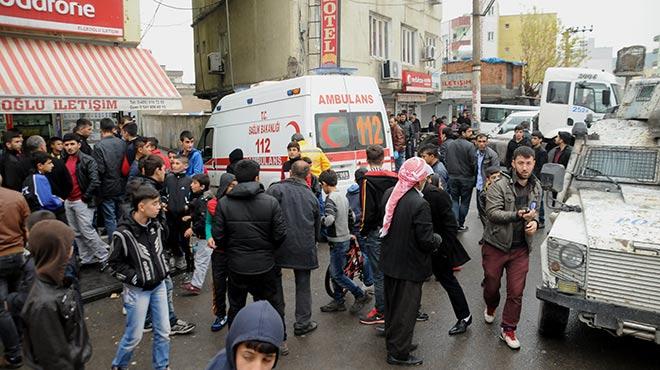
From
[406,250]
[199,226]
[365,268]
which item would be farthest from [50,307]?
[365,268]

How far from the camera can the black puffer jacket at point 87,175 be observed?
21.0 feet

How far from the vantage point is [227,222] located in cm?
427

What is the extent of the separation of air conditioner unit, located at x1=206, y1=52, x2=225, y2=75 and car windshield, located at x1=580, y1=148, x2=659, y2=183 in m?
16.7

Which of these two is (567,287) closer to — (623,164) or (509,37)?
(623,164)

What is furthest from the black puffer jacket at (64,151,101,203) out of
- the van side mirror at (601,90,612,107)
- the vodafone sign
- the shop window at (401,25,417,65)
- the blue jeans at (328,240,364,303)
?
the shop window at (401,25,417,65)

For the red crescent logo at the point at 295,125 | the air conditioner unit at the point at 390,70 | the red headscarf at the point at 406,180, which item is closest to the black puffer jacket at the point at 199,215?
the red headscarf at the point at 406,180

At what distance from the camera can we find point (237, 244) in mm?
4270

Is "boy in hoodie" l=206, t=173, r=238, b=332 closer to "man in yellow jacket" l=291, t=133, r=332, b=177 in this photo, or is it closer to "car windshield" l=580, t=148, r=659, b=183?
"man in yellow jacket" l=291, t=133, r=332, b=177

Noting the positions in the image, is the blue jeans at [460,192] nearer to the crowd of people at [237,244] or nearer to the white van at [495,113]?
the crowd of people at [237,244]

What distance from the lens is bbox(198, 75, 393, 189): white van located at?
865 centimetres

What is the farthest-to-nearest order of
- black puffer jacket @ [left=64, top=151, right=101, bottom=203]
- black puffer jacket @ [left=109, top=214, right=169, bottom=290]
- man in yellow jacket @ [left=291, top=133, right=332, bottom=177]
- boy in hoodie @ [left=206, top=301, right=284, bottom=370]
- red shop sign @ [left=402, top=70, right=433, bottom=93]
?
red shop sign @ [left=402, top=70, right=433, bottom=93]
man in yellow jacket @ [left=291, top=133, right=332, bottom=177]
black puffer jacket @ [left=64, top=151, right=101, bottom=203]
black puffer jacket @ [left=109, top=214, right=169, bottom=290]
boy in hoodie @ [left=206, top=301, right=284, bottom=370]

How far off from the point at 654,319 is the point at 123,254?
13.5 feet

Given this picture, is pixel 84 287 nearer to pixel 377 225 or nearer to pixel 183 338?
pixel 183 338

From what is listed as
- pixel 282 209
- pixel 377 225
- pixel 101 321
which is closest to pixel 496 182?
pixel 377 225
